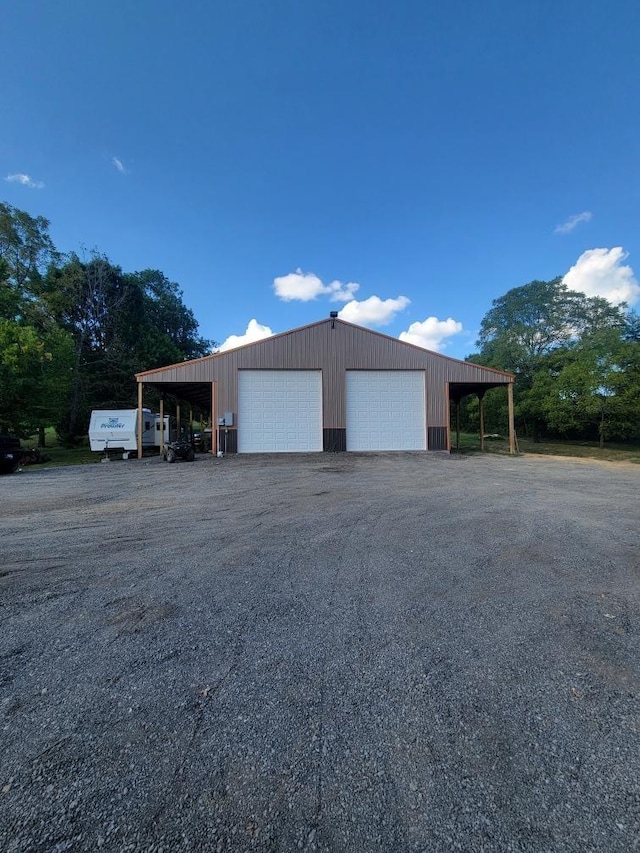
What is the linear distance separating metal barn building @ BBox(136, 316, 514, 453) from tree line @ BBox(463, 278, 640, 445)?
7.16 metres

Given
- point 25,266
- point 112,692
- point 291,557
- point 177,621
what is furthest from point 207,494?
point 25,266

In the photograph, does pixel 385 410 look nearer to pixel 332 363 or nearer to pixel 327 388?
pixel 327 388

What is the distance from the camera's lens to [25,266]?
80.0ft

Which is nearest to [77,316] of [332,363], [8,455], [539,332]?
[8,455]

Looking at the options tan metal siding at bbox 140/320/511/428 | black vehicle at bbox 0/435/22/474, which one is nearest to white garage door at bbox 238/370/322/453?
tan metal siding at bbox 140/320/511/428

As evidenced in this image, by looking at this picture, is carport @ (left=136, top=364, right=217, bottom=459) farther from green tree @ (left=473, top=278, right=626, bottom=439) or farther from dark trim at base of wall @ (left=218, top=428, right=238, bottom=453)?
green tree @ (left=473, top=278, right=626, bottom=439)

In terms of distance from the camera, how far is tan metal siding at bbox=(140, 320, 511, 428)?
15562mm

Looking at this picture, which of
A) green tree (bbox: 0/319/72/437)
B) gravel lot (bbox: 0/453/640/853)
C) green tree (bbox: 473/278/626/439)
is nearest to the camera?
gravel lot (bbox: 0/453/640/853)

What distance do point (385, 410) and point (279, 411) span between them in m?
4.47

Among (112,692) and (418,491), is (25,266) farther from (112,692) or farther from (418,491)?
(112,692)

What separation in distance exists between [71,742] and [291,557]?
7.66ft

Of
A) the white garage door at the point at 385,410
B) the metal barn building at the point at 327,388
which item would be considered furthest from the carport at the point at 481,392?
the white garage door at the point at 385,410

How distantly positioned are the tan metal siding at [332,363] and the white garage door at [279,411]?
31cm

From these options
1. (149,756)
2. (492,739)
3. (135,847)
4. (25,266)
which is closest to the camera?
(135,847)
